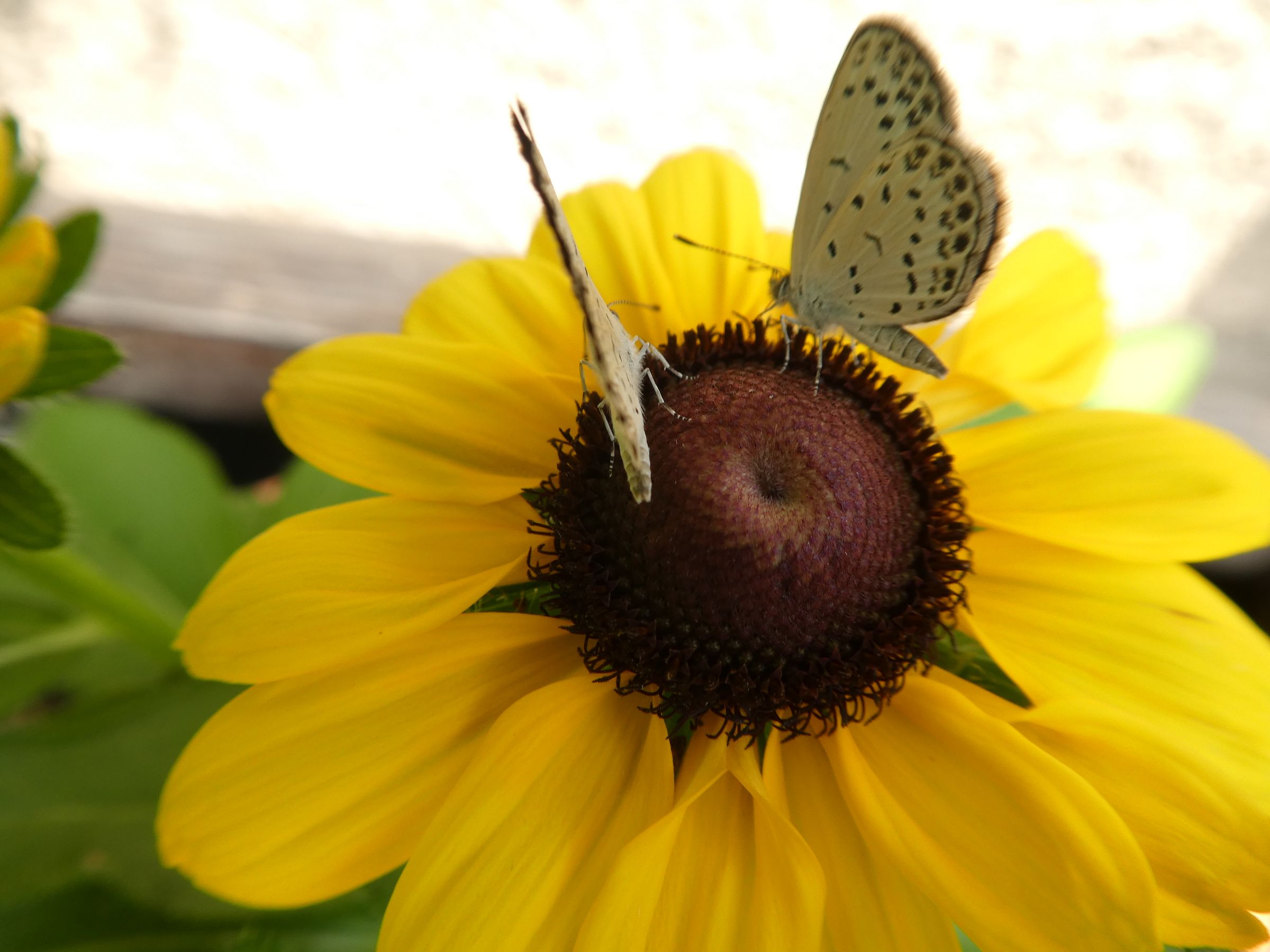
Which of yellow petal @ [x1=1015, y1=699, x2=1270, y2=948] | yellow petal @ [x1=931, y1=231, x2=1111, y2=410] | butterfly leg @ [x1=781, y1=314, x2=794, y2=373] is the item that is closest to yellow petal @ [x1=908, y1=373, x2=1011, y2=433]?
yellow petal @ [x1=931, y1=231, x2=1111, y2=410]

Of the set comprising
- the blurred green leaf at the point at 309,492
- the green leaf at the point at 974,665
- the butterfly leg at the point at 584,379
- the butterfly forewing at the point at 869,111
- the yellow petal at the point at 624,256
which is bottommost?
the blurred green leaf at the point at 309,492

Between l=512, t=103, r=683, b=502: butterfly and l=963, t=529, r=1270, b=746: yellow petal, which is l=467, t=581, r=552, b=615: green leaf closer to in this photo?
l=512, t=103, r=683, b=502: butterfly

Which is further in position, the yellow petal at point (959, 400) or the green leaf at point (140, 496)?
the green leaf at point (140, 496)

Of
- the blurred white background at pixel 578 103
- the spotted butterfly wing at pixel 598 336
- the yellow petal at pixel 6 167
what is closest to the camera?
the spotted butterfly wing at pixel 598 336

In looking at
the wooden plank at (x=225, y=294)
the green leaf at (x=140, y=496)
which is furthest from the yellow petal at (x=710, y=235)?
the wooden plank at (x=225, y=294)

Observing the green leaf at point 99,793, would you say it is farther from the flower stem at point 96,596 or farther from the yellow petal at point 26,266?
the yellow petal at point 26,266

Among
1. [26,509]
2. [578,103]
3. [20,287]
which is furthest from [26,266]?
[578,103]

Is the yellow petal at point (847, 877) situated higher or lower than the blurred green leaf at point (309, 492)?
higher
